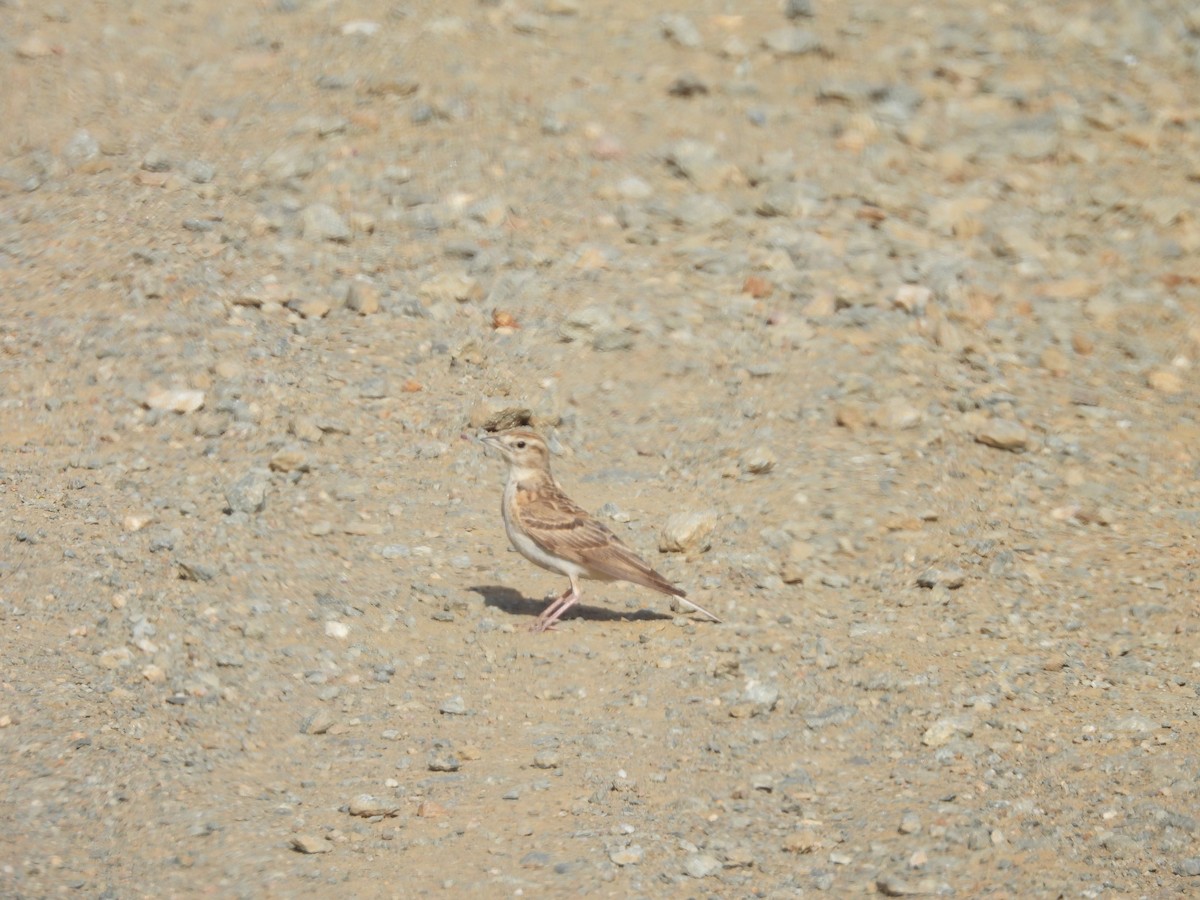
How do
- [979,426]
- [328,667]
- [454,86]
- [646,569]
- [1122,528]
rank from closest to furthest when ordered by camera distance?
[328,667], [646,569], [1122,528], [979,426], [454,86]

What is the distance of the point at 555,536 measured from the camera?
8852 millimetres

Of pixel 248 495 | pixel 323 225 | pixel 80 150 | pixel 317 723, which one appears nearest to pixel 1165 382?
pixel 323 225

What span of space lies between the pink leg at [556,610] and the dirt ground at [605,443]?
0.51 ft

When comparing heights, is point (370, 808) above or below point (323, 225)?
below

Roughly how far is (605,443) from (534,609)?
1.79 m

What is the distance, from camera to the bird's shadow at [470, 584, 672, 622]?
9.05 metres

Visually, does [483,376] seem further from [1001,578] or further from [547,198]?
[1001,578]

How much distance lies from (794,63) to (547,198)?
11.1ft

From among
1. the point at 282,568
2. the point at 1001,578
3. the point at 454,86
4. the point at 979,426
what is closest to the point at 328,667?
the point at 282,568

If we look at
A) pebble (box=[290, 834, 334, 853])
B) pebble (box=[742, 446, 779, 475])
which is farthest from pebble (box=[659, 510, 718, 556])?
pebble (box=[290, 834, 334, 853])

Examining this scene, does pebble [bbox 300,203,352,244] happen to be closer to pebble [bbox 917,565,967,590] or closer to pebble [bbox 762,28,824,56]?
pebble [bbox 762,28,824,56]

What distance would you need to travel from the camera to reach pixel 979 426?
10.9 metres

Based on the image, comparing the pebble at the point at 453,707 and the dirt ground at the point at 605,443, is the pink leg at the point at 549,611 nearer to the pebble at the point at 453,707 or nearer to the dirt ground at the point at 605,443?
the dirt ground at the point at 605,443

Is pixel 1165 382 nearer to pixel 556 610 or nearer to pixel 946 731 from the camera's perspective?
pixel 946 731
